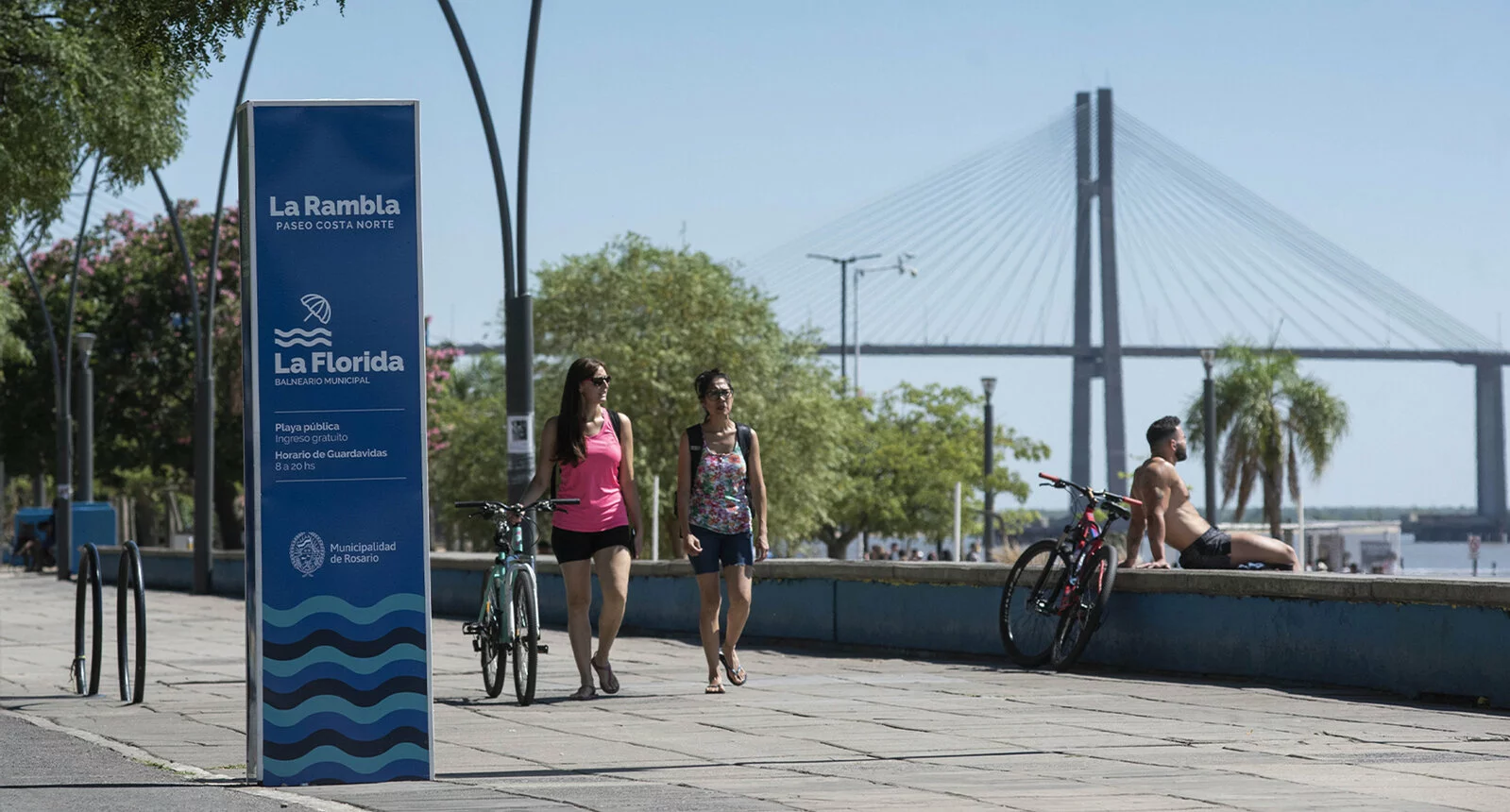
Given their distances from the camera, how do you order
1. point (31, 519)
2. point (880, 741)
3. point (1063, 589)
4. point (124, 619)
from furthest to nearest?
point (31, 519) < point (1063, 589) < point (124, 619) < point (880, 741)

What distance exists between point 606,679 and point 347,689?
314 centimetres

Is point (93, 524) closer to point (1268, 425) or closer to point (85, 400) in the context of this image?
point (85, 400)

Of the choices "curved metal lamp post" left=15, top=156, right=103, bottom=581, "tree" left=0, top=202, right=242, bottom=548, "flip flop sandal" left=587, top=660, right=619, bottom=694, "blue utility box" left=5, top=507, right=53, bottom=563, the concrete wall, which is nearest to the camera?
the concrete wall

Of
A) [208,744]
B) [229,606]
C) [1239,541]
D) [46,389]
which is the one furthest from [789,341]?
[208,744]

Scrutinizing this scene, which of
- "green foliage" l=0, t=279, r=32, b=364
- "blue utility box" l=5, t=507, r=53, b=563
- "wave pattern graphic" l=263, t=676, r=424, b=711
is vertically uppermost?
"green foliage" l=0, t=279, r=32, b=364

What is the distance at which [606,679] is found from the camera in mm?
9766

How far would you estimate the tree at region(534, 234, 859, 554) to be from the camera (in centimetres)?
4431

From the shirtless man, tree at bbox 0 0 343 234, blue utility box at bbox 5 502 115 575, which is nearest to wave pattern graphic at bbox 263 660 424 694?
the shirtless man

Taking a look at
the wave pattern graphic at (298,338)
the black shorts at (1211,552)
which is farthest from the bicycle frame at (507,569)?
the black shorts at (1211,552)

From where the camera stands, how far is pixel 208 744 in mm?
7980

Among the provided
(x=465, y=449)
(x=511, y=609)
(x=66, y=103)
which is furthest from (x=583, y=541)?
(x=465, y=449)

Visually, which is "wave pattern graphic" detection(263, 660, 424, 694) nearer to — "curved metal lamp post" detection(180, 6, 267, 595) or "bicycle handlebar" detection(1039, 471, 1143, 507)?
"bicycle handlebar" detection(1039, 471, 1143, 507)

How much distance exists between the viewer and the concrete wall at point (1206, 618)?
8.89 meters

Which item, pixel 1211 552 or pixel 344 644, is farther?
pixel 1211 552
